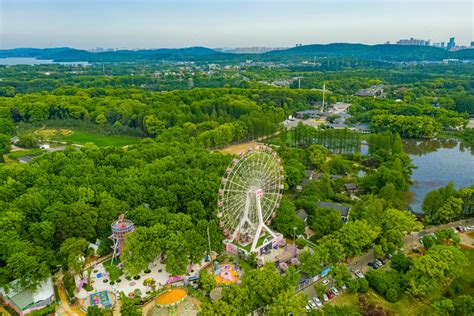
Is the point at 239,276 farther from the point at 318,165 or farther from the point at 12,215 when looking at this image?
the point at 318,165

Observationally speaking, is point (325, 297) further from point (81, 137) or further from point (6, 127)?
point (6, 127)

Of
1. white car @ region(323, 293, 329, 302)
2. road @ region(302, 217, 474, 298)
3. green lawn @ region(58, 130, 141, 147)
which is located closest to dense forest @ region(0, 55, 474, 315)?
road @ region(302, 217, 474, 298)

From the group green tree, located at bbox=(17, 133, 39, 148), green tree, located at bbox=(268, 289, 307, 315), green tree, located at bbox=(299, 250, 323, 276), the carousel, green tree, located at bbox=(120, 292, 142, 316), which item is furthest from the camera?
green tree, located at bbox=(17, 133, 39, 148)

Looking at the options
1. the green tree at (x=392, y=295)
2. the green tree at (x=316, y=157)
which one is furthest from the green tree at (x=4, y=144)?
the green tree at (x=392, y=295)

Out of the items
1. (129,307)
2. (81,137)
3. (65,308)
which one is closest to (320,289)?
(129,307)

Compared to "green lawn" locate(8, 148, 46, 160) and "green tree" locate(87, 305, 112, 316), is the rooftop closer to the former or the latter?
"green tree" locate(87, 305, 112, 316)

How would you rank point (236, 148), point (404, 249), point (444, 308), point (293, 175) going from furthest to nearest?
point (236, 148), point (293, 175), point (404, 249), point (444, 308)
